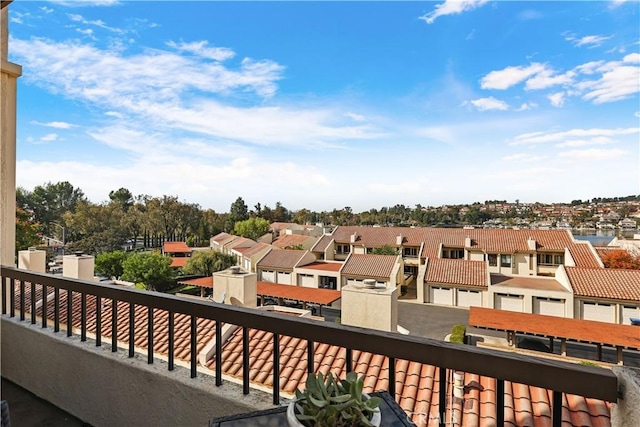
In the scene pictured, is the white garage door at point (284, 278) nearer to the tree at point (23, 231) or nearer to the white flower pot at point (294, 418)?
the tree at point (23, 231)

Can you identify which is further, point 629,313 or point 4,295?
point 629,313

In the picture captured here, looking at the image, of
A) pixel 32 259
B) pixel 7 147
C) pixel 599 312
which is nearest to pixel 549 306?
pixel 599 312

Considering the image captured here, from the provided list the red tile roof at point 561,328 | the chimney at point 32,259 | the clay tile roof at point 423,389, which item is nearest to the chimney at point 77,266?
the chimney at point 32,259

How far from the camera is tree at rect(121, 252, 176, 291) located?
718 inches

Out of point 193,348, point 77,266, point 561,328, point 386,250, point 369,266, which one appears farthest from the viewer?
point 386,250

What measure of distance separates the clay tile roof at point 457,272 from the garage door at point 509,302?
877 millimetres

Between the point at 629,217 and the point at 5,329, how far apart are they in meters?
43.7

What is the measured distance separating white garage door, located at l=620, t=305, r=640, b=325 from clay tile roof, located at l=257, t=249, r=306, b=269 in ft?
50.8

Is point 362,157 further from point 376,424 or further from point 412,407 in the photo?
point 376,424

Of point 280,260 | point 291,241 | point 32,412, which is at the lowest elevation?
point 280,260

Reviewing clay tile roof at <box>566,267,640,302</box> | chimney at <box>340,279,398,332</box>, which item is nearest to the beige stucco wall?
chimney at <box>340,279,398,332</box>

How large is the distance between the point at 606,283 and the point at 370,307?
46.5 ft

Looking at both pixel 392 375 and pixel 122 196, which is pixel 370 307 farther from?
pixel 122 196

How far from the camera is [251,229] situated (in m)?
37.9
